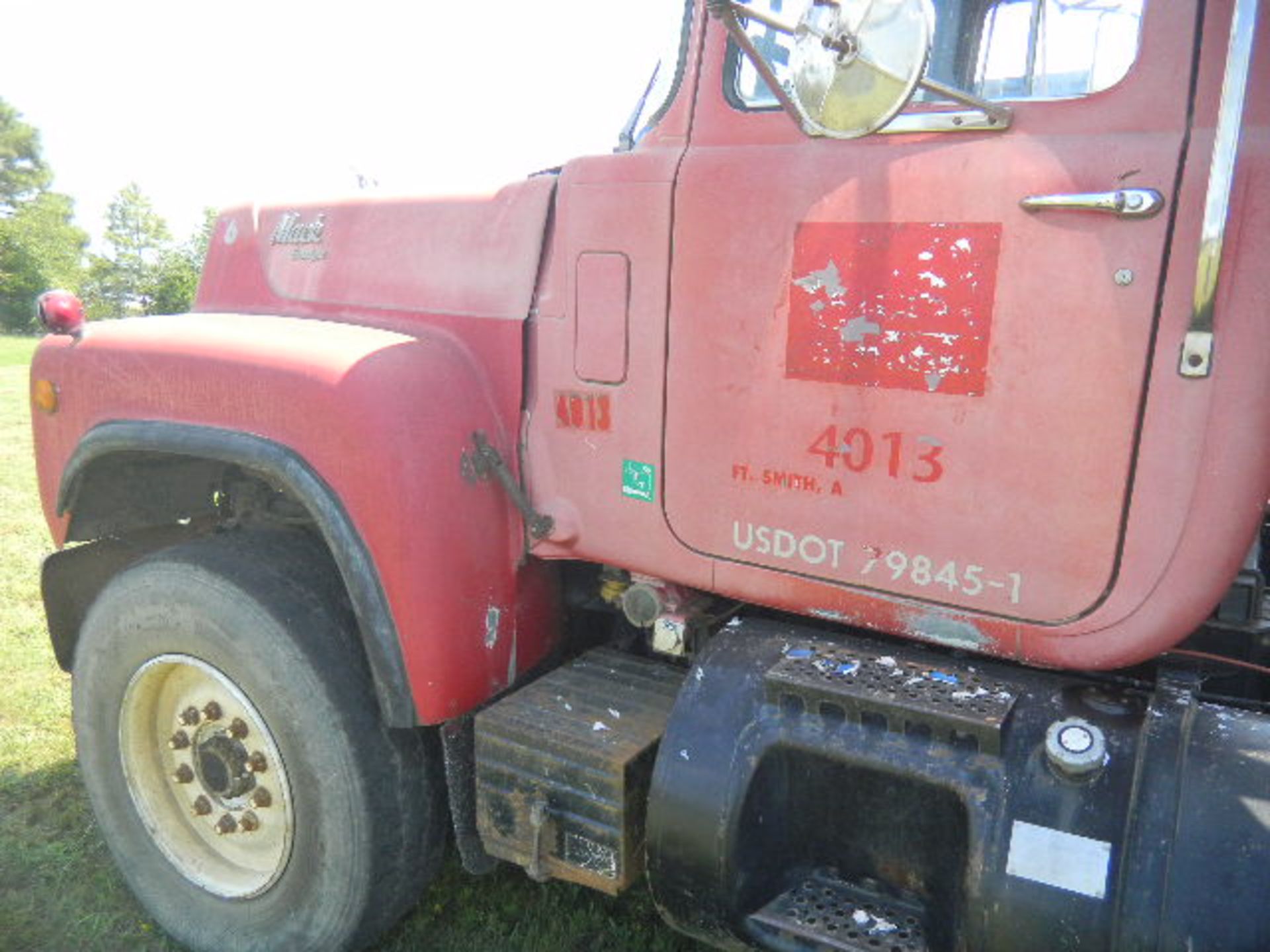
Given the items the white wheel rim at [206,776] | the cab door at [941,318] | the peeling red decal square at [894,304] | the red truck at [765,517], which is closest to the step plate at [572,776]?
the red truck at [765,517]

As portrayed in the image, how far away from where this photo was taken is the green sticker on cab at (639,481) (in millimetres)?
2219

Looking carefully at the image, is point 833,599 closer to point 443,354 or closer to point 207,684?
point 443,354

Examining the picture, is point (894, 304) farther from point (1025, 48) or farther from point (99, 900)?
point (99, 900)

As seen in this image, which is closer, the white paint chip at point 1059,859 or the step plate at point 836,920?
the white paint chip at point 1059,859

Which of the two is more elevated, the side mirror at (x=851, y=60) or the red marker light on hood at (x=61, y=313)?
the side mirror at (x=851, y=60)

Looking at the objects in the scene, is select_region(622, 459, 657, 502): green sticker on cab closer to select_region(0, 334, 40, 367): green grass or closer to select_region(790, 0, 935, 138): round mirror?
select_region(790, 0, 935, 138): round mirror

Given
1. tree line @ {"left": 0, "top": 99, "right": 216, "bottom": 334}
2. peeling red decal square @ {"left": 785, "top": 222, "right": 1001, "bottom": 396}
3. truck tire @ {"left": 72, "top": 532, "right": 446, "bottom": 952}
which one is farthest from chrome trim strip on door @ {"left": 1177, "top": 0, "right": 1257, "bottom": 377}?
tree line @ {"left": 0, "top": 99, "right": 216, "bottom": 334}

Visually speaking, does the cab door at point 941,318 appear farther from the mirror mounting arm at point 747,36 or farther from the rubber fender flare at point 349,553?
the rubber fender flare at point 349,553

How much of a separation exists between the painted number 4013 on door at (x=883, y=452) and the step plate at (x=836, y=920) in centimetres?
82

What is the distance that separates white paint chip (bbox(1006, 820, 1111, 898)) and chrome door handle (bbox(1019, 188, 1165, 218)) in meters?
1.01

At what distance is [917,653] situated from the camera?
2.08 metres

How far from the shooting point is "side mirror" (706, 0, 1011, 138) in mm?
1491

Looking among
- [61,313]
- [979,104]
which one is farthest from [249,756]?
[979,104]

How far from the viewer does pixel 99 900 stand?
2.99 meters
